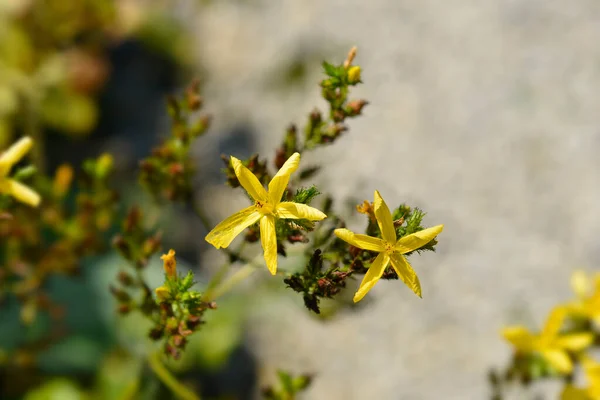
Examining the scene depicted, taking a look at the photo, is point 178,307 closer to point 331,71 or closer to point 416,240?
point 416,240

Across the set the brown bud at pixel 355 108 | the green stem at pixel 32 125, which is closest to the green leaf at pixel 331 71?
the brown bud at pixel 355 108

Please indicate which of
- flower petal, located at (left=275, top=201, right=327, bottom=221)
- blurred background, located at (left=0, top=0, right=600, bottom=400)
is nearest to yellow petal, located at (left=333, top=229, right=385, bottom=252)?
flower petal, located at (left=275, top=201, right=327, bottom=221)

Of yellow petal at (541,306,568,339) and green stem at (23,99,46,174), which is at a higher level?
green stem at (23,99,46,174)

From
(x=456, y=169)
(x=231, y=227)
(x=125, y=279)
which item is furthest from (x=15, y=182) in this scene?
(x=456, y=169)

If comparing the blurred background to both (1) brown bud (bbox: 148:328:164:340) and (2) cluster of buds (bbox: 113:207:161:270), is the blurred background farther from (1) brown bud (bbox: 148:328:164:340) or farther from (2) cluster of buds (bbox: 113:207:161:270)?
(1) brown bud (bbox: 148:328:164:340)

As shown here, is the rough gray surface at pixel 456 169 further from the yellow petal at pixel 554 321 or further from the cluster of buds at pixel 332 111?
the cluster of buds at pixel 332 111

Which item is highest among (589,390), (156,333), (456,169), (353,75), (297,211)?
(456,169)
